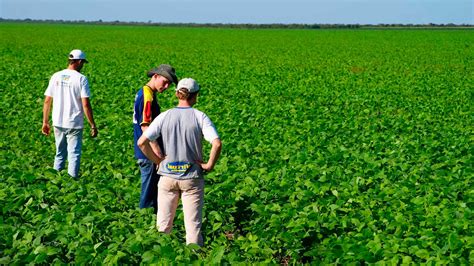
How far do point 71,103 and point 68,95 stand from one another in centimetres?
11

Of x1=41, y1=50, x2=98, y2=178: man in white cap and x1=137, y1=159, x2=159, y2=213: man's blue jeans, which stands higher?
x1=41, y1=50, x2=98, y2=178: man in white cap

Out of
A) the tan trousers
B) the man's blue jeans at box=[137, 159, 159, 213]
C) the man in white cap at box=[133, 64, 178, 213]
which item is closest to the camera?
the tan trousers

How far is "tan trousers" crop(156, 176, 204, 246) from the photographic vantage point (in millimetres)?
5543

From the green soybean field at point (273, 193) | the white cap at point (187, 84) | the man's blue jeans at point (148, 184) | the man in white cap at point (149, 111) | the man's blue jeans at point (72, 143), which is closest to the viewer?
the green soybean field at point (273, 193)

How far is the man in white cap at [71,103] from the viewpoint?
782cm

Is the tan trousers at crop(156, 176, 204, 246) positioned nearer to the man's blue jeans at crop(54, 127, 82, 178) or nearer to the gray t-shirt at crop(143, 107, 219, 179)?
the gray t-shirt at crop(143, 107, 219, 179)

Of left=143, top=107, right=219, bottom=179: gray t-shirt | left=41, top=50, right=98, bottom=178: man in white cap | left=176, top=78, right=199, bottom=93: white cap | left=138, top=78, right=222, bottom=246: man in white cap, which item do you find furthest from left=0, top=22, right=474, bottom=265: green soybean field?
left=176, top=78, right=199, bottom=93: white cap

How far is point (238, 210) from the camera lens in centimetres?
678

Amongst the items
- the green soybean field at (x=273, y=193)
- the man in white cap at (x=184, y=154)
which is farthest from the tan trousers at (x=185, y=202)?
A: the green soybean field at (x=273, y=193)

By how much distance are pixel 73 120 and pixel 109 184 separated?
1045mm

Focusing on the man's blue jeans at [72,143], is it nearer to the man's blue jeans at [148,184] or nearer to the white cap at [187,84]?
the man's blue jeans at [148,184]

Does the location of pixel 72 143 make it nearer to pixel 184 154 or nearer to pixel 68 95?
pixel 68 95

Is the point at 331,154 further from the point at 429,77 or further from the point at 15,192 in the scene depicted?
the point at 429,77

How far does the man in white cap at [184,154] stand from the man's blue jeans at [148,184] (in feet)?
2.64
